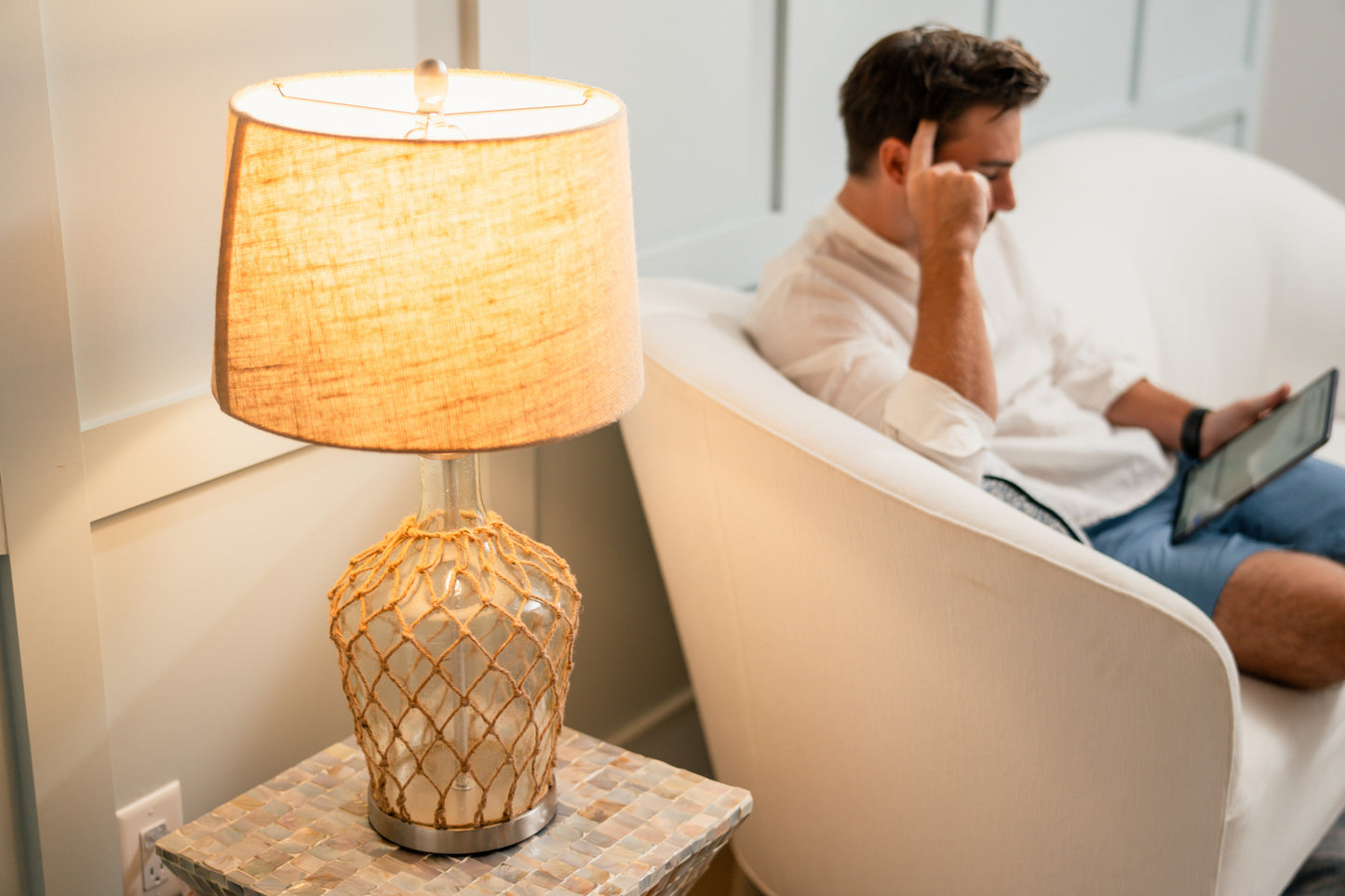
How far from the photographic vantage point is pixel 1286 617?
1.45m

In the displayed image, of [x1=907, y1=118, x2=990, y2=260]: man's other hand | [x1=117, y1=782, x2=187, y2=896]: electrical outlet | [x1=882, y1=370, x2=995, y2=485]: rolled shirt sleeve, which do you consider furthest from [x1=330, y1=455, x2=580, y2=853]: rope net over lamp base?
[x1=907, y1=118, x2=990, y2=260]: man's other hand

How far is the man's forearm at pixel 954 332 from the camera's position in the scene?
1.40 m

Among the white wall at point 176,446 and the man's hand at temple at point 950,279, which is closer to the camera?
the white wall at point 176,446

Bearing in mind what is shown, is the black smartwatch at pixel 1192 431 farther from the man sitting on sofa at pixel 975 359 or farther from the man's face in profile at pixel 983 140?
the man's face in profile at pixel 983 140

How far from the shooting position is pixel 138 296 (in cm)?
109

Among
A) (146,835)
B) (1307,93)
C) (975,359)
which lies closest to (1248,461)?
(975,359)

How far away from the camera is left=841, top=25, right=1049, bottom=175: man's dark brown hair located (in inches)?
59.1

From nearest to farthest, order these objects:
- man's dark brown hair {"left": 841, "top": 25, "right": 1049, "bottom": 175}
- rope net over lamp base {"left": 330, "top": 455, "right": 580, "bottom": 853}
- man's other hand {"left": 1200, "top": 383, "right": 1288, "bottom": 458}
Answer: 1. rope net over lamp base {"left": 330, "top": 455, "right": 580, "bottom": 853}
2. man's dark brown hair {"left": 841, "top": 25, "right": 1049, "bottom": 175}
3. man's other hand {"left": 1200, "top": 383, "right": 1288, "bottom": 458}

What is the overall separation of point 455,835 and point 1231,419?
51.9 inches

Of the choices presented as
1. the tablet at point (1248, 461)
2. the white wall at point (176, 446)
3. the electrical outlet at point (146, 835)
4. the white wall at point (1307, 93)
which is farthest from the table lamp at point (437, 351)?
the white wall at point (1307, 93)

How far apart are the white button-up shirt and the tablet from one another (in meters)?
0.11

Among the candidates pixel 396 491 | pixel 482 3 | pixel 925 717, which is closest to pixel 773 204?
pixel 482 3

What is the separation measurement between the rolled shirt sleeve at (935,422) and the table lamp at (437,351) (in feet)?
1.67

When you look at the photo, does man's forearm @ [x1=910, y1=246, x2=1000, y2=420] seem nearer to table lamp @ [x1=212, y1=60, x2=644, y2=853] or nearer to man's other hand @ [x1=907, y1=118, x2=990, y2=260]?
man's other hand @ [x1=907, y1=118, x2=990, y2=260]
